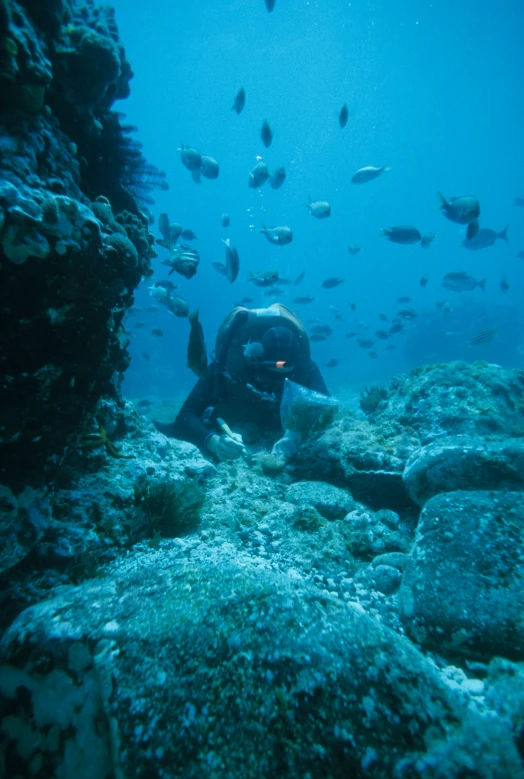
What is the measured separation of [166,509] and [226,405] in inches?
136

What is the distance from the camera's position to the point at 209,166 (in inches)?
291

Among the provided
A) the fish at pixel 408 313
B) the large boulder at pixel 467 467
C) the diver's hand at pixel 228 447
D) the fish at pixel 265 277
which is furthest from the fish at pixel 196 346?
the fish at pixel 408 313

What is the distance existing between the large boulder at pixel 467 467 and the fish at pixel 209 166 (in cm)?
774

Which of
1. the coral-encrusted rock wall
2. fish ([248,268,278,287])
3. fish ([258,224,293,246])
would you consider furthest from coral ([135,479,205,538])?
fish ([258,224,293,246])

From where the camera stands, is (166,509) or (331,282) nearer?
(166,509)

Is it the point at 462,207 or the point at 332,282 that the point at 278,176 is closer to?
the point at 332,282

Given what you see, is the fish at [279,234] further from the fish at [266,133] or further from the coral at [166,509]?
the coral at [166,509]

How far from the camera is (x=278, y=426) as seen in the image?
623 centimetres

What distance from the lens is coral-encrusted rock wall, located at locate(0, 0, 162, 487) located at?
1.96m

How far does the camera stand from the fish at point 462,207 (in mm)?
6176

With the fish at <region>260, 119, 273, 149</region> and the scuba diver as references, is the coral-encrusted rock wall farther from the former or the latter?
the fish at <region>260, 119, 273, 149</region>

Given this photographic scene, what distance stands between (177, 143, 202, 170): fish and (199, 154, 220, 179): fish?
0.50ft

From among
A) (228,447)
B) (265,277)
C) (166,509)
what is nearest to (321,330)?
(265,277)

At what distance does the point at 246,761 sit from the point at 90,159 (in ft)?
19.1
